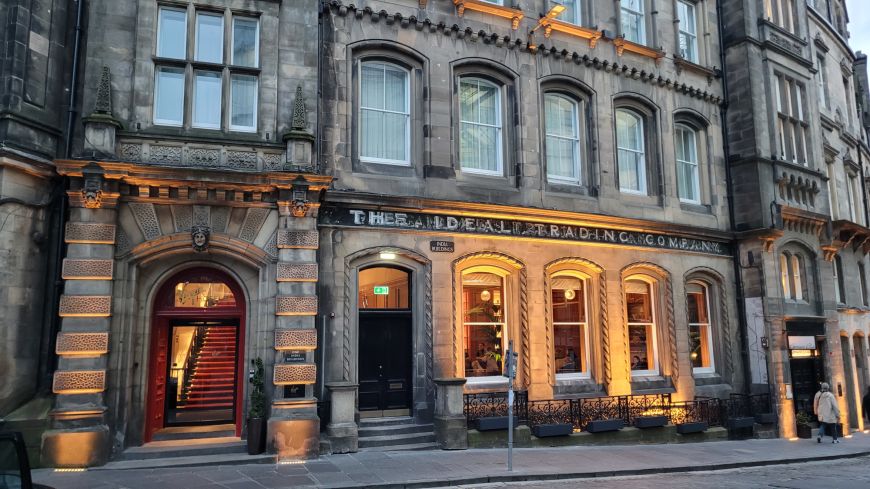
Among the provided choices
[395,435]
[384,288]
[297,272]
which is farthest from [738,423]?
[297,272]

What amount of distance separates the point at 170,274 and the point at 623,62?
1467cm

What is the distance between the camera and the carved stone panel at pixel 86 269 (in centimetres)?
1164

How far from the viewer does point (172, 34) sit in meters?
13.5

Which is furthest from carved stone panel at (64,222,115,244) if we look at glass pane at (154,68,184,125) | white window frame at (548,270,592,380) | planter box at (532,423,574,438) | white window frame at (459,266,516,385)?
white window frame at (548,270,592,380)

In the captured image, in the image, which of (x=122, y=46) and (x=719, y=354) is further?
(x=719, y=354)

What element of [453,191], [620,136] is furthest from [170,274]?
[620,136]

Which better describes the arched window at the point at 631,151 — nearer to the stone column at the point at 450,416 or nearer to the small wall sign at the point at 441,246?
the small wall sign at the point at 441,246

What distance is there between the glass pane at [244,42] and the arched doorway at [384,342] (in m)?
5.56

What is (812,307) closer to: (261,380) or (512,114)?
(512,114)

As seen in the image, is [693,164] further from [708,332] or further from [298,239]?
[298,239]

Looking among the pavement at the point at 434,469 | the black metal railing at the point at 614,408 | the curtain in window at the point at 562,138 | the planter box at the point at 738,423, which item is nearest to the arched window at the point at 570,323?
the black metal railing at the point at 614,408

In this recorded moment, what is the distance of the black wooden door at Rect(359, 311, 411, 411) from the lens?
14484 mm

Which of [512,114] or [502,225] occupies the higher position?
[512,114]

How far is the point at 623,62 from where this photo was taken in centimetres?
1923
